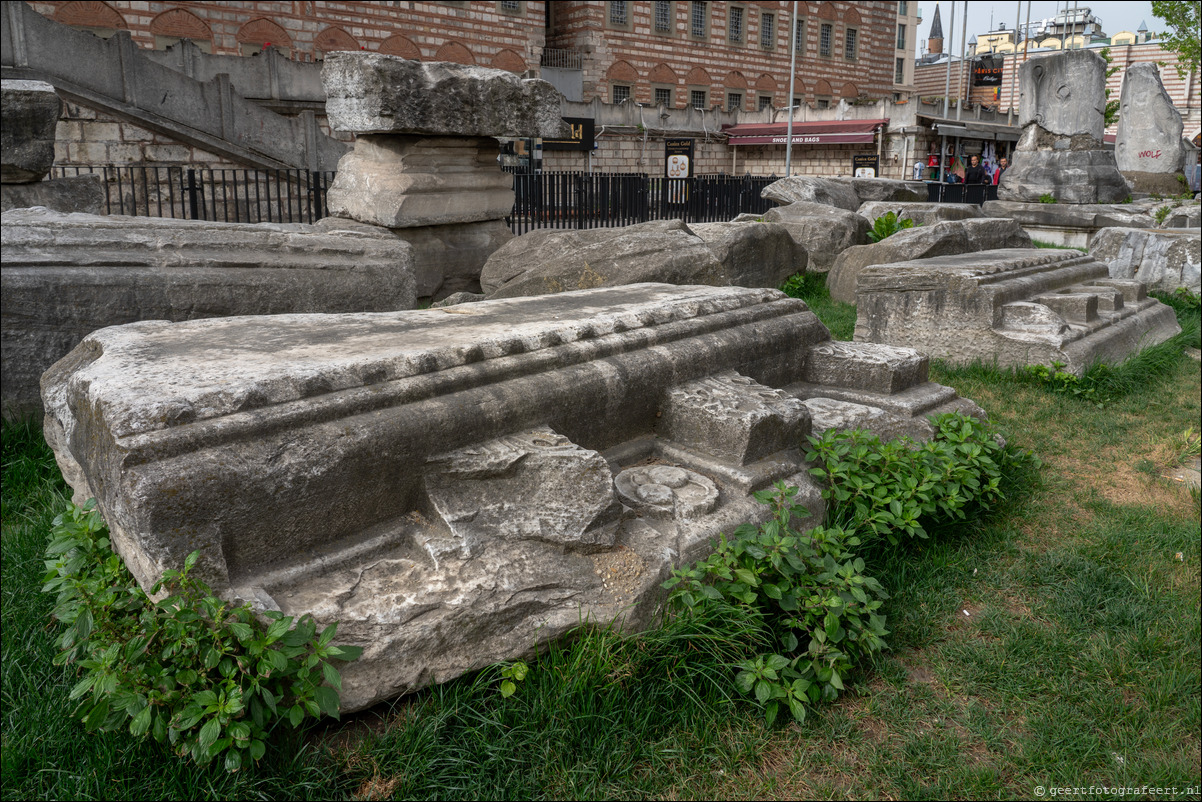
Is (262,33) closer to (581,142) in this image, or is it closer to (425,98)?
(581,142)

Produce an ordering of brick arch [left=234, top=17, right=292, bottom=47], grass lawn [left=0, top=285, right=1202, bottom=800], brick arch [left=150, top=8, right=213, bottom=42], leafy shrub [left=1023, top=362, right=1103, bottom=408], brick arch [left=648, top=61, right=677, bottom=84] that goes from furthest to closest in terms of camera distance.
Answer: brick arch [left=648, top=61, right=677, bottom=84], brick arch [left=234, top=17, right=292, bottom=47], brick arch [left=150, top=8, right=213, bottom=42], leafy shrub [left=1023, top=362, right=1103, bottom=408], grass lawn [left=0, top=285, right=1202, bottom=800]

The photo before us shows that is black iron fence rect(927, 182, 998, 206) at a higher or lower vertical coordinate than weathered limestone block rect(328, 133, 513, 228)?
higher

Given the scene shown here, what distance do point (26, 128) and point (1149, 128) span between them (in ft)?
46.1

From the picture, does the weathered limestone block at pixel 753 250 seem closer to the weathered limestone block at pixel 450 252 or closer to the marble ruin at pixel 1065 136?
the weathered limestone block at pixel 450 252

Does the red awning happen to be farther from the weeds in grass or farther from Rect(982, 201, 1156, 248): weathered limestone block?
the weeds in grass

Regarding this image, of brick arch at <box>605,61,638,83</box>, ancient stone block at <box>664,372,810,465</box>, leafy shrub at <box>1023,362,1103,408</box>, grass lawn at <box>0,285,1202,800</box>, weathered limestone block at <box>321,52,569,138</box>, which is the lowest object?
grass lawn at <box>0,285,1202,800</box>

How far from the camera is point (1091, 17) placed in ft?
192

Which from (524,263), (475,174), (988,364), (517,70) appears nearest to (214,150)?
(475,174)

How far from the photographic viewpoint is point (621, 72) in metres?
27.8

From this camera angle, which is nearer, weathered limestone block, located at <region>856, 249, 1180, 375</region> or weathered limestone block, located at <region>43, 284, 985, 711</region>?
weathered limestone block, located at <region>43, 284, 985, 711</region>

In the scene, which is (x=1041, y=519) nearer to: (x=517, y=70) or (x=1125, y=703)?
(x=1125, y=703)

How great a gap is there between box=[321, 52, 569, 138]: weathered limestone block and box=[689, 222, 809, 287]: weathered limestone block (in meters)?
1.67

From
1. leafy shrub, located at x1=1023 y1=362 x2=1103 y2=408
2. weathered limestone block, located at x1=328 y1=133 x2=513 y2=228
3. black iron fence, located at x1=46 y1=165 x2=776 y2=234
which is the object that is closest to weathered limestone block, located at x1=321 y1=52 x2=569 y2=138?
weathered limestone block, located at x1=328 y1=133 x2=513 y2=228

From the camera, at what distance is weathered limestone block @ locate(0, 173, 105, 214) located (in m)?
4.71
